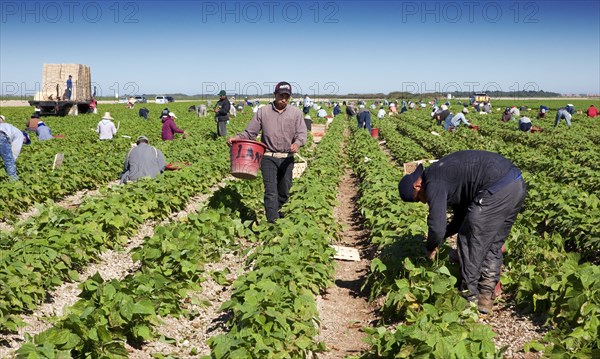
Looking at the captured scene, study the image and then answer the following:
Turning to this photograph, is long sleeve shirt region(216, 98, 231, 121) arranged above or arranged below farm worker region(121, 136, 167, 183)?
above

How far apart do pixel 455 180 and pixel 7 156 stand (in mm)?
8891

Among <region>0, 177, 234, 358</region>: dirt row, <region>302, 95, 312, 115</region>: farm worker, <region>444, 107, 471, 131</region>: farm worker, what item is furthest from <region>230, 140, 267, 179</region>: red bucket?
<region>302, 95, 312, 115</region>: farm worker

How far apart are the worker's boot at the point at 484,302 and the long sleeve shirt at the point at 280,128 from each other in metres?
3.19

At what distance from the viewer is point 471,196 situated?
4.52 metres

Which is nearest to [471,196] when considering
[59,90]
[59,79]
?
[59,79]

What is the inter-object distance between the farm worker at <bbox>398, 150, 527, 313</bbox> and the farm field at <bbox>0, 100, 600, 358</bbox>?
0.33m

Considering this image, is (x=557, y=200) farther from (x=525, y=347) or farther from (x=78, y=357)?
(x=78, y=357)

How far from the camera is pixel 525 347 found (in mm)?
3867

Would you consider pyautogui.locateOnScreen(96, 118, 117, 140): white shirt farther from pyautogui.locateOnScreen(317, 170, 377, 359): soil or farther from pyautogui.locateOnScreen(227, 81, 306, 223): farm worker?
pyautogui.locateOnScreen(317, 170, 377, 359): soil

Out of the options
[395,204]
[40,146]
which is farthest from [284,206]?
[40,146]

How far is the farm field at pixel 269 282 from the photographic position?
376cm

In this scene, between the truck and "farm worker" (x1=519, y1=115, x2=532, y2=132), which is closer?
"farm worker" (x1=519, y1=115, x2=532, y2=132)

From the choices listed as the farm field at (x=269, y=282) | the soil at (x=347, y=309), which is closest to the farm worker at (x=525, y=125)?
the farm field at (x=269, y=282)

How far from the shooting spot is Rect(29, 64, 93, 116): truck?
33.2 metres
